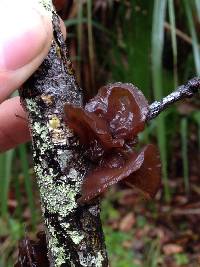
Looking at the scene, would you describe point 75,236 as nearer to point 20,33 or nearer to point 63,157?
point 63,157

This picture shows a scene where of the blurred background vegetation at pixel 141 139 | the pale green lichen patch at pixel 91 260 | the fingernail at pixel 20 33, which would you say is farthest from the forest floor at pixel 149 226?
the fingernail at pixel 20 33

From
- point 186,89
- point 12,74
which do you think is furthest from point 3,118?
point 186,89

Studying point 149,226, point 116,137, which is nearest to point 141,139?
point 149,226

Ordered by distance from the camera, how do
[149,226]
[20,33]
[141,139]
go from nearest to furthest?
[20,33]
[141,139]
[149,226]

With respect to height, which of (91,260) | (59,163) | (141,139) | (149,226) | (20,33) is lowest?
(91,260)

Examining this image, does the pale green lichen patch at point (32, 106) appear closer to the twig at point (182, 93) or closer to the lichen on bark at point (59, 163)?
the lichen on bark at point (59, 163)

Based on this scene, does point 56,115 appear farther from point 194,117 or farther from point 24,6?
point 194,117
